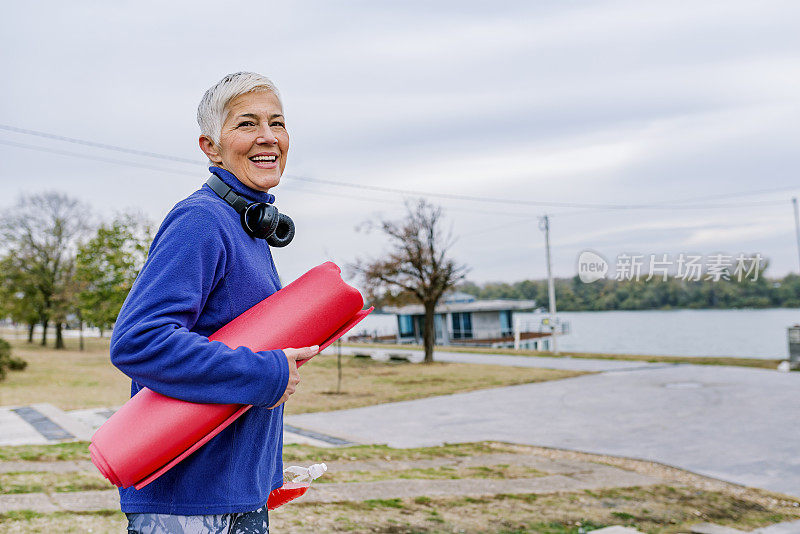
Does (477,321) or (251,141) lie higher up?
(251,141)

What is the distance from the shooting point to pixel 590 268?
335 inches

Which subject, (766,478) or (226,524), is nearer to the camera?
(226,524)

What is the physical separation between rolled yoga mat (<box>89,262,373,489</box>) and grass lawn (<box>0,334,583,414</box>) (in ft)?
43.9

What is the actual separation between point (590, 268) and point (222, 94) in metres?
7.37

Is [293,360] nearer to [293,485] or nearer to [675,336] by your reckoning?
[293,485]

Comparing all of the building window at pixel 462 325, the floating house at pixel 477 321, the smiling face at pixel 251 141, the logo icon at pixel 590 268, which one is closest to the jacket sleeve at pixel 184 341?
the smiling face at pixel 251 141

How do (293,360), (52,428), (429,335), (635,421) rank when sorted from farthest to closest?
(429,335), (635,421), (52,428), (293,360)

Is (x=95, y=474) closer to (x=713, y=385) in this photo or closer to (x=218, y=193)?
(x=218, y=193)

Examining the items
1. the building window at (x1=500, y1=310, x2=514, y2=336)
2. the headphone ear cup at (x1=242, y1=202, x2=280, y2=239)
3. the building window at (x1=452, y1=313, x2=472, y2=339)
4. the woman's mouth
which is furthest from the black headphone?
the building window at (x1=452, y1=313, x2=472, y2=339)

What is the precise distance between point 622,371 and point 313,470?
20.1m

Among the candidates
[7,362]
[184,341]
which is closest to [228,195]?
[184,341]

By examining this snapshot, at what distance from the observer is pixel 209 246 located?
60.7 inches

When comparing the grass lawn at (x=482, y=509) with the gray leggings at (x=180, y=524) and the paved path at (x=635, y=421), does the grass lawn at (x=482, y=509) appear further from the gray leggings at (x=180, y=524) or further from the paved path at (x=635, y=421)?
the gray leggings at (x=180, y=524)

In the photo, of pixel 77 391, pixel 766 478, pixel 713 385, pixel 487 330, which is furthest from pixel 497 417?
pixel 487 330
